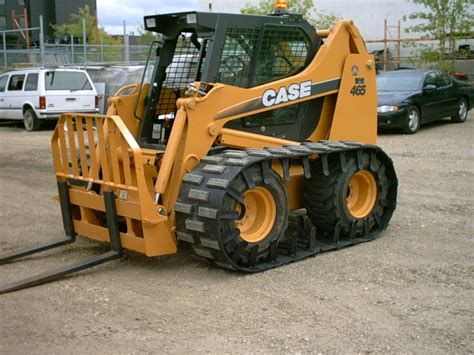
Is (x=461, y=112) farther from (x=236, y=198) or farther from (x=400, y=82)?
(x=236, y=198)

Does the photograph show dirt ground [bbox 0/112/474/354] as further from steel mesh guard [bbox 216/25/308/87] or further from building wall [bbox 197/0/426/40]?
building wall [bbox 197/0/426/40]

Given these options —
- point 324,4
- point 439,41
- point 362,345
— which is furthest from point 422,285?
point 324,4

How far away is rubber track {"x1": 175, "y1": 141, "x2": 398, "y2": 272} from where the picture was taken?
5.73 meters

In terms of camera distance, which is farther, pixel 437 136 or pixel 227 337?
pixel 437 136

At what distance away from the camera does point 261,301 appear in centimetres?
535

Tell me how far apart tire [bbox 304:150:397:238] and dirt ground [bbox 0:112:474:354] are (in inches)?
9.7

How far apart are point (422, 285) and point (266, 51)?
2.77m

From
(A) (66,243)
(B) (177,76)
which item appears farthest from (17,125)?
(A) (66,243)

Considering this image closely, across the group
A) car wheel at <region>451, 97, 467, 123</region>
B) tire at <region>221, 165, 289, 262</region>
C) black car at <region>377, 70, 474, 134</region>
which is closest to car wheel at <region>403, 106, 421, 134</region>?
black car at <region>377, 70, 474, 134</region>

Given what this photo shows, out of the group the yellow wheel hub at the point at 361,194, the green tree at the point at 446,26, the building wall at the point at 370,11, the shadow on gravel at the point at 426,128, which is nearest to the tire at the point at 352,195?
the yellow wheel hub at the point at 361,194

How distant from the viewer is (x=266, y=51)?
6859mm

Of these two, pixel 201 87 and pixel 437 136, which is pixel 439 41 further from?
pixel 201 87

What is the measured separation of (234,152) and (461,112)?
548 inches

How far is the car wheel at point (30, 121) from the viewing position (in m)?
19.7
